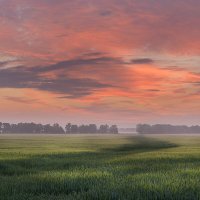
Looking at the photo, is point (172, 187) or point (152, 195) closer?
A: point (152, 195)

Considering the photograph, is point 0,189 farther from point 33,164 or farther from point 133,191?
point 33,164

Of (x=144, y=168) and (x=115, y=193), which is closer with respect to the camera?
(x=115, y=193)

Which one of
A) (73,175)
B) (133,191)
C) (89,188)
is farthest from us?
(73,175)

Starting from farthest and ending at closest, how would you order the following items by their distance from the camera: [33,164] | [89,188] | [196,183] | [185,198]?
[33,164] < [196,183] < [89,188] < [185,198]

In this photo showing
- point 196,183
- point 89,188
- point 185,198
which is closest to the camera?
point 185,198

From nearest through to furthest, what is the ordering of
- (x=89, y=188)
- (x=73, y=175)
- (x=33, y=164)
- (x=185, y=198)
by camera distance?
(x=185, y=198) → (x=89, y=188) → (x=73, y=175) → (x=33, y=164)

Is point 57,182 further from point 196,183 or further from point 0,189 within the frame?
point 196,183

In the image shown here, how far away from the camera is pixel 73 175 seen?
57.5ft

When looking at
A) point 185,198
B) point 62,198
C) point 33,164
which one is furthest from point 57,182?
point 33,164

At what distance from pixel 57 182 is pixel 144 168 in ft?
24.7

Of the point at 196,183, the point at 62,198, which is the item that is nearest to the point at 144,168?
the point at 196,183

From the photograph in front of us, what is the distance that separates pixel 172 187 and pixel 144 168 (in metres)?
8.33

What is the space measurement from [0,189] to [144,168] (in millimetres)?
9774

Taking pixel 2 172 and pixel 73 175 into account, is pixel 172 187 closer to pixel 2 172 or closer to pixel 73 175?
pixel 73 175
